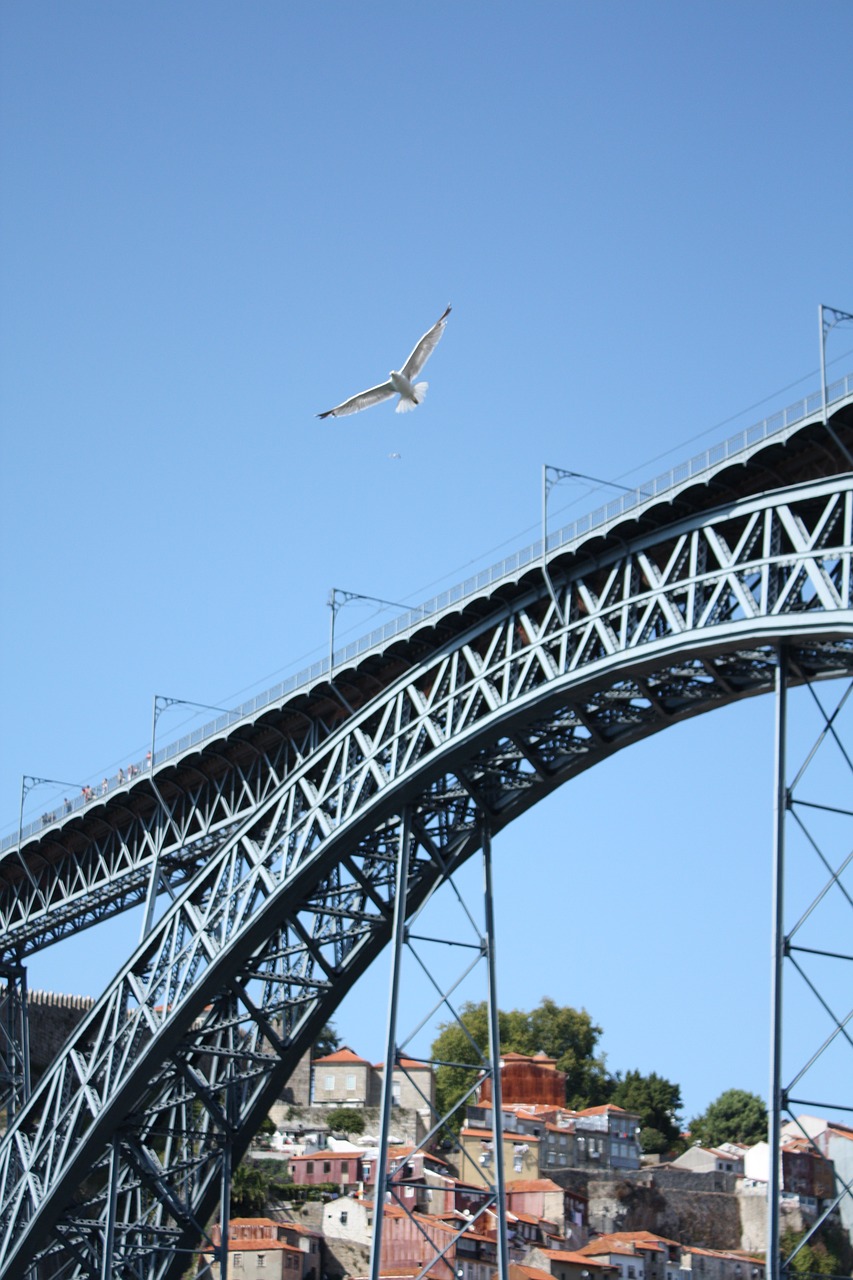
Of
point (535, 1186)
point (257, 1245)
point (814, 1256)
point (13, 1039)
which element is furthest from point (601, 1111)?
point (13, 1039)

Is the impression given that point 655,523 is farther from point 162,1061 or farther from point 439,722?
point 162,1061

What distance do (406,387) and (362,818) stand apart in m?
9.36

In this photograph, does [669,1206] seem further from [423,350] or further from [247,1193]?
[423,350]

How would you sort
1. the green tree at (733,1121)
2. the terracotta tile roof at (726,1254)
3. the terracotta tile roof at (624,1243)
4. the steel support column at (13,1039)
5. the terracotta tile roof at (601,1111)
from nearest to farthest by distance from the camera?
the steel support column at (13,1039) → the terracotta tile roof at (624,1243) → the terracotta tile roof at (726,1254) → the terracotta tile roof at (601,1111) → the green tree at (733,1121)

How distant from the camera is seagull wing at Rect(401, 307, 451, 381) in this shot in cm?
3294

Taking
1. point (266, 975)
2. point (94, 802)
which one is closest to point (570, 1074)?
point (94, 802)

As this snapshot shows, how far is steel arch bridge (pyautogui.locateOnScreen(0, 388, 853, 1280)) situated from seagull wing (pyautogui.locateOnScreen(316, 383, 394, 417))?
4.55 meters

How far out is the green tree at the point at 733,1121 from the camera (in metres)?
99.9

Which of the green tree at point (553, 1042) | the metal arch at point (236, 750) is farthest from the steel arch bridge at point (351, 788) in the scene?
the green tree at point (553, 1042)

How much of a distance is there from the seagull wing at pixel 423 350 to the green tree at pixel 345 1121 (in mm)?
59780

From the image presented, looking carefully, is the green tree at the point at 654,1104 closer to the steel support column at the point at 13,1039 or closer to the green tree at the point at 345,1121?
the green tree at the point at 345,1121

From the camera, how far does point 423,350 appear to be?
3328cm

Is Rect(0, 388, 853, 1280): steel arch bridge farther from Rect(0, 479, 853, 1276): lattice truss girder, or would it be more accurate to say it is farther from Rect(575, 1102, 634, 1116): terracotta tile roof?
Rect(575, 1102, 634, 1116): terracotta tile roof

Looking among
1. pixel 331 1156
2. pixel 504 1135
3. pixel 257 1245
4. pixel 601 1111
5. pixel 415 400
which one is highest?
pixel 415 400
